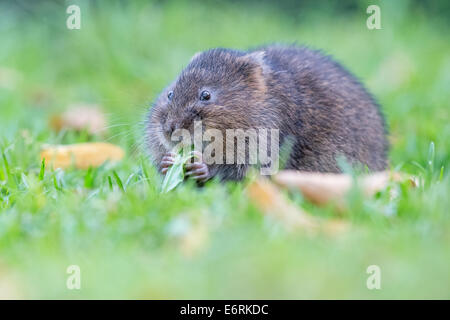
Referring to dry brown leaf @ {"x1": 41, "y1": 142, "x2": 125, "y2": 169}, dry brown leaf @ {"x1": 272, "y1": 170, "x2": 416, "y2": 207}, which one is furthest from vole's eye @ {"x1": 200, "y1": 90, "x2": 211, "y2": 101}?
dry brown leaf @ {"x1": 272, "y1": 170, "x2": 416, "y2": 207}

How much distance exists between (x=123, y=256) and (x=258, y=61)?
247 centimetres

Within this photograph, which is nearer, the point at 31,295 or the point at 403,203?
the point at 31,295

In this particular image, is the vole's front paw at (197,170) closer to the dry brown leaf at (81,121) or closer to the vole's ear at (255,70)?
the vole's ear at (255,70)

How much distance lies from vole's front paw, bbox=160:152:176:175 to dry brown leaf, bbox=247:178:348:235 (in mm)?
1128

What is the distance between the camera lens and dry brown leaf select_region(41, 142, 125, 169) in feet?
18.6

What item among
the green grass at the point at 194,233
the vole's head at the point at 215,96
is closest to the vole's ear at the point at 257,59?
the vole's head at the point at 215,96

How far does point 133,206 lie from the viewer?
3871 millimetres

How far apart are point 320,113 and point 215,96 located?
0.86m

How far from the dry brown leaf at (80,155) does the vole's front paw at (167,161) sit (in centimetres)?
73

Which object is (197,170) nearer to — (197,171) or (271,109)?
(197,171)

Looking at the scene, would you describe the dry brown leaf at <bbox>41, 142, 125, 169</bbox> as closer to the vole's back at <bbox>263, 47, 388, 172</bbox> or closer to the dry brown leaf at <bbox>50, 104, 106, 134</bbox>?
the dry brown leaf at <bbox>50, 104, 106, 134</bbox>
